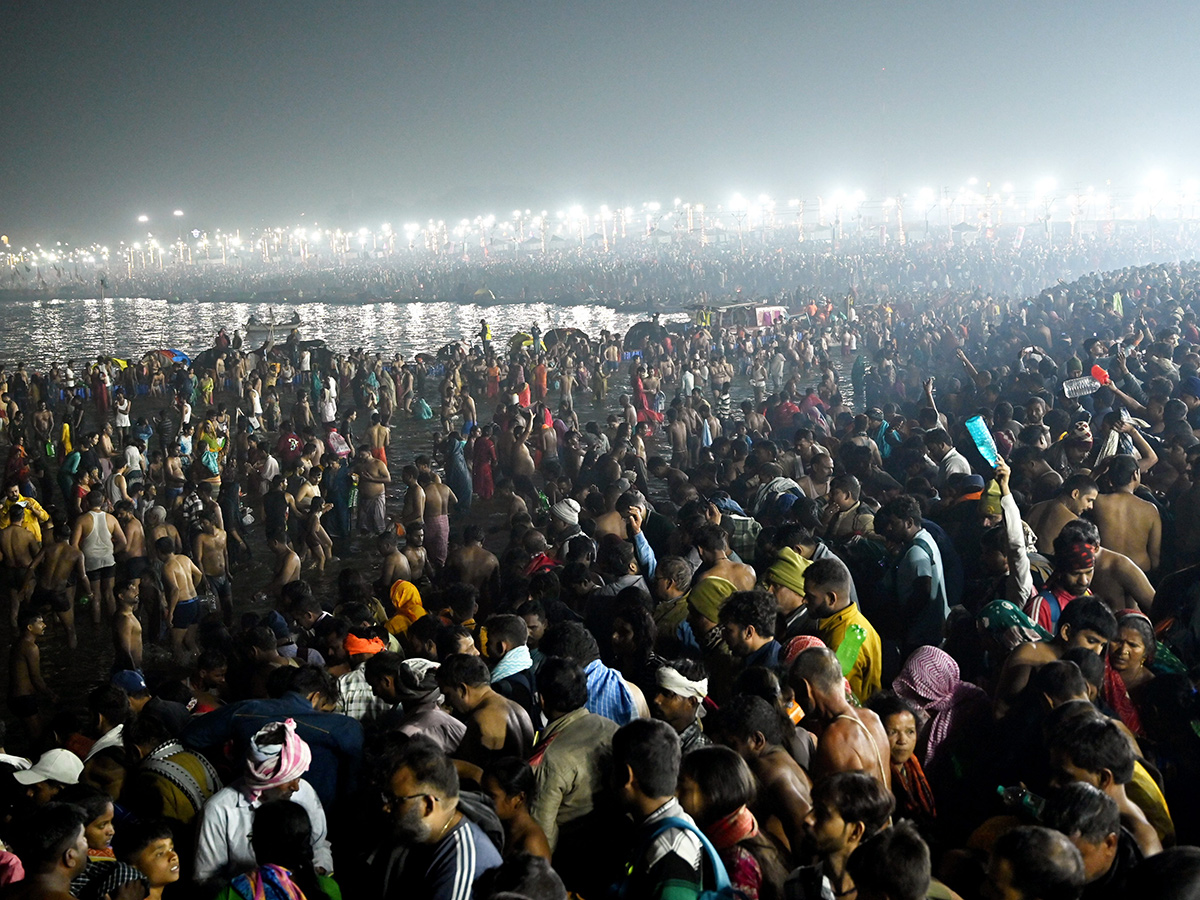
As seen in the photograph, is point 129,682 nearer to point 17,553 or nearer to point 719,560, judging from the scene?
point 719,560

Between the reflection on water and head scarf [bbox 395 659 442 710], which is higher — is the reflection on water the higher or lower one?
the higher one

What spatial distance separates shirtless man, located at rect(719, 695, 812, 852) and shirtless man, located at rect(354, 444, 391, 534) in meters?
8.62

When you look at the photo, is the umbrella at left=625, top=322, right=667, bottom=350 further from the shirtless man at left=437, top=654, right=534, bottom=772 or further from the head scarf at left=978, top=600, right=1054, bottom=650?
the shirtless man at left=437, top=654, right=534, bottom=772

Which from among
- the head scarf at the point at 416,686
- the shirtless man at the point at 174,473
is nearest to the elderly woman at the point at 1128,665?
the head scarf at the point at 416,686

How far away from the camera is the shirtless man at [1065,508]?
20.7 feet

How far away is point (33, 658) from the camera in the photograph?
6.55m

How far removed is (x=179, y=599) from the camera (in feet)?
26.4

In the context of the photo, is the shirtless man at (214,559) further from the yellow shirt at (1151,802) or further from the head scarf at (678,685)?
the yellow shirt at (1151,802)

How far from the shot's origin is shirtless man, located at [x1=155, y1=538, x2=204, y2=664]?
315 inches

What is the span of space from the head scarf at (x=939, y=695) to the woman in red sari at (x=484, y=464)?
887 centimetres

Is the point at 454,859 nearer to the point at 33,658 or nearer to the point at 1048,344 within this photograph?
the point at 33,658

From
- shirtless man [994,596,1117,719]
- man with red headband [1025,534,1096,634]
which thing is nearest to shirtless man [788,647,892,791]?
shirtless man [994,596,1117,719]

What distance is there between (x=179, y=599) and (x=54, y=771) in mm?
→ 4271

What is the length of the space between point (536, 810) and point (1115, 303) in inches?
877
